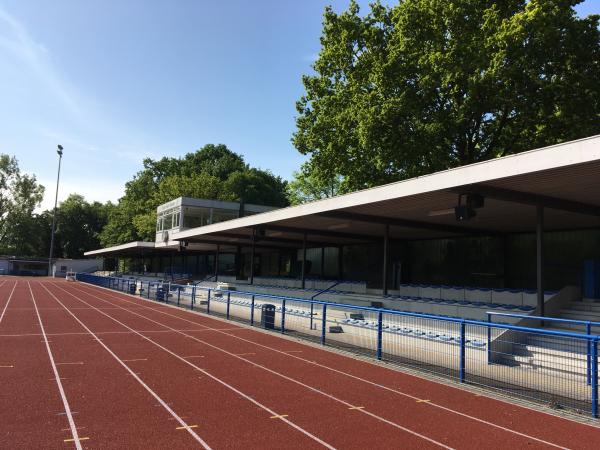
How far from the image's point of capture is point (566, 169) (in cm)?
1058

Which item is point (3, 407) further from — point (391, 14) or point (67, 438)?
point (391, 14)

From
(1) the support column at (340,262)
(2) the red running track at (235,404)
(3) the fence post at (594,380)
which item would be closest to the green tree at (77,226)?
(1) the support column at (340,262)

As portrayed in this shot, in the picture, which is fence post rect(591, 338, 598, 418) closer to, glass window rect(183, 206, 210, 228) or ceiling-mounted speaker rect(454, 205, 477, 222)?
ceiling-mounted speaker rect(454, 205, 477, 222)

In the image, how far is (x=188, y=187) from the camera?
228 ft

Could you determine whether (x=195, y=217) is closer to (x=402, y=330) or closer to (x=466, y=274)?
(x=466, y=274)

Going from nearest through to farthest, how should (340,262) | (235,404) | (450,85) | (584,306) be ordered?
(235,404) → (584,306) → (450,85) → (340,262)

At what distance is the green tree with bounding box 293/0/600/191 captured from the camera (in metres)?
22.7

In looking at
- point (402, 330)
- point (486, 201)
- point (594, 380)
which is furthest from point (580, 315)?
point (594, 380)

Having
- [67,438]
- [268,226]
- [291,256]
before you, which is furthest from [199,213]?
[67,438]

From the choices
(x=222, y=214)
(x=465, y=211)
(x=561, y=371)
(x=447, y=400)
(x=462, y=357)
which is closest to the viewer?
(x=447, y=400)

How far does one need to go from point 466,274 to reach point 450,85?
10250mm

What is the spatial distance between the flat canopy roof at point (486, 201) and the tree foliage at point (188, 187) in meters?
44.8

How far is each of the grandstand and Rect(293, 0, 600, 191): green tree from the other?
5135mm

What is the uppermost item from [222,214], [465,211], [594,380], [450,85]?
[450,85]
